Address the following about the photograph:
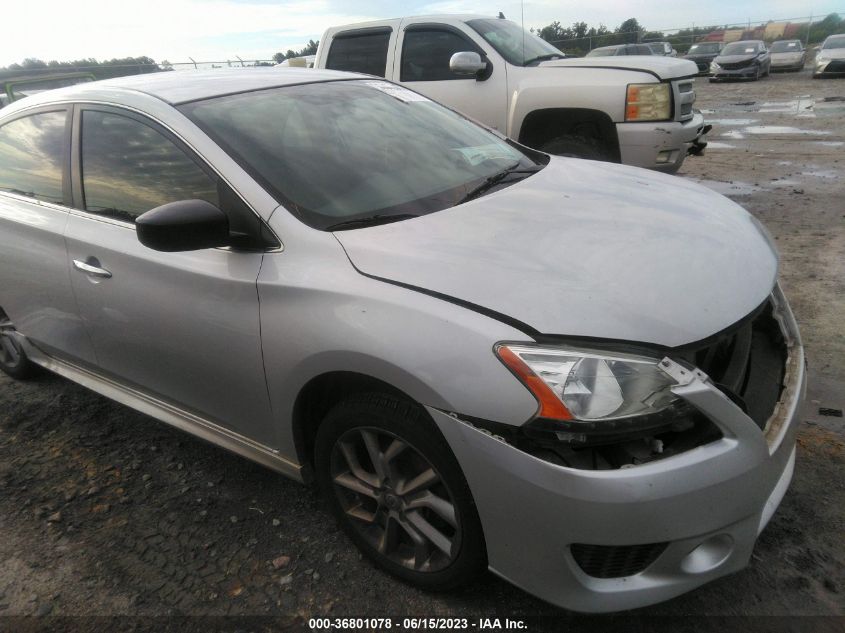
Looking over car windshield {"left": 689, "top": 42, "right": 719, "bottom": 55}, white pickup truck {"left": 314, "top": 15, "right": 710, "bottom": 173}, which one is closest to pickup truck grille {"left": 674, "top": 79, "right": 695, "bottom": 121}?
white pickup truck {"left": 314, "top": 15, "right": 710, "bottom": 173}

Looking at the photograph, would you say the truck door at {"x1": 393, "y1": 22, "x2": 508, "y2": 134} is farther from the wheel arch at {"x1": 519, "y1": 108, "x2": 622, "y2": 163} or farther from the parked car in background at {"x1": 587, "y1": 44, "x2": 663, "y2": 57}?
the parked car in background at {"x1": 587, "y1": 44, "x2": 663, "y2": 57}

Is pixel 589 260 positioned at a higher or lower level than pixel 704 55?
higher

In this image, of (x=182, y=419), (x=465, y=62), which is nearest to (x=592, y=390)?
(x=182, y=419)

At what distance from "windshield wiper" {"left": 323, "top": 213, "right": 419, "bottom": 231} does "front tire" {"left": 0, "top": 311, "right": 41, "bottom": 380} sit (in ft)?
8.12

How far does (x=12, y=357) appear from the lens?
3.79 metres

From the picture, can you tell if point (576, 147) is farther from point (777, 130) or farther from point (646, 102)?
point (777, 130)

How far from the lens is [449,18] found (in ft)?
21.2

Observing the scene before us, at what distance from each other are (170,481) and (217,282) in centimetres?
114

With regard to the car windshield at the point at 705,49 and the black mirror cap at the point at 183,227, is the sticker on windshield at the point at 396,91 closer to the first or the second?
the black mirror cap at the point at 183,227

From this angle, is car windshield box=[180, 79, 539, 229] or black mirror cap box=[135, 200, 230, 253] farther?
car windshield box=[180, 79, 539, 229]

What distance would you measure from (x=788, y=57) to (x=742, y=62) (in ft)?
11.6

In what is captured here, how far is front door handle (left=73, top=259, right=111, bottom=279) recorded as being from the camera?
102 inches

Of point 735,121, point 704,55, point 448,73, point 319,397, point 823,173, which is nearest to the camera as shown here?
point 319,397

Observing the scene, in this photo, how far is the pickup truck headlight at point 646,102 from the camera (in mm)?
5543
